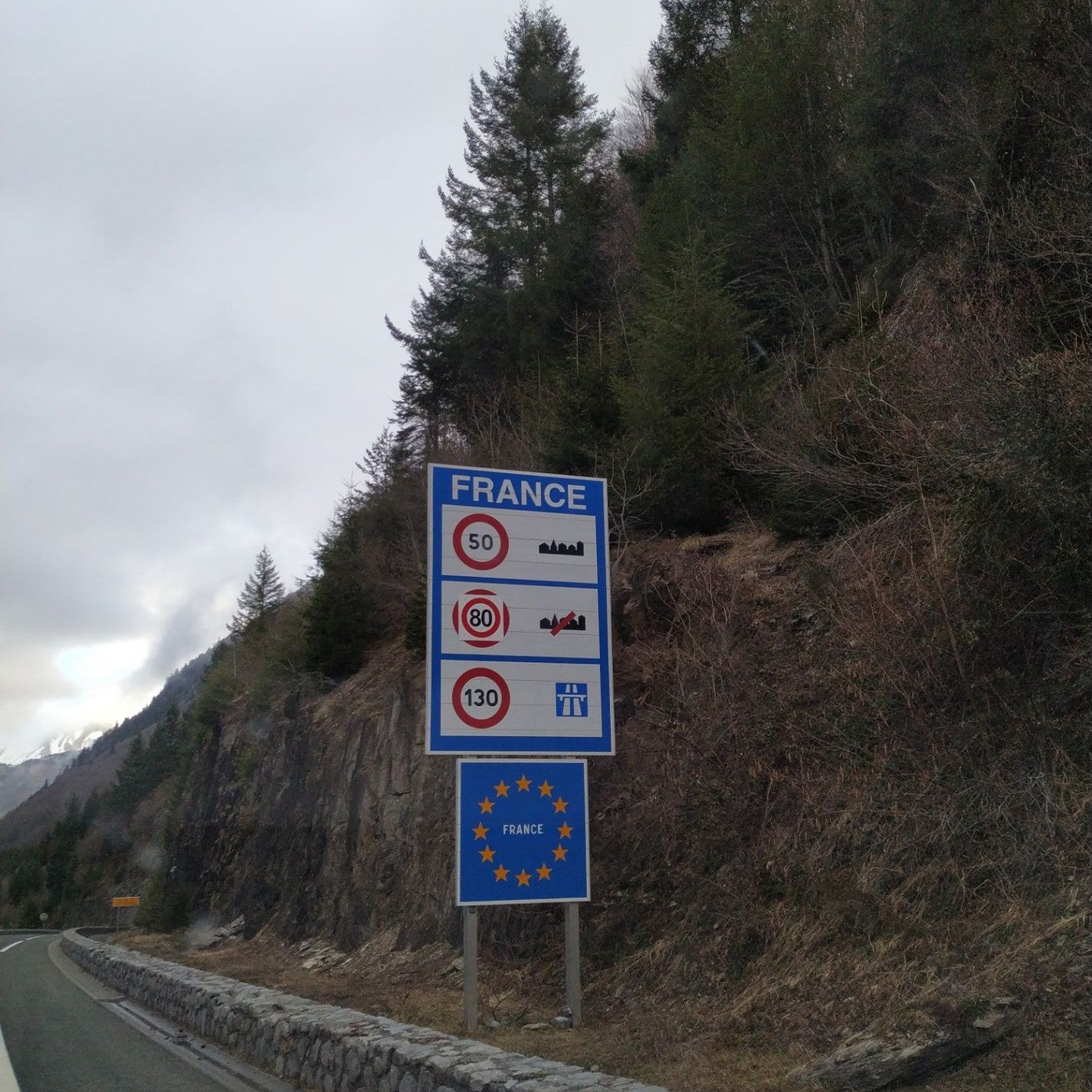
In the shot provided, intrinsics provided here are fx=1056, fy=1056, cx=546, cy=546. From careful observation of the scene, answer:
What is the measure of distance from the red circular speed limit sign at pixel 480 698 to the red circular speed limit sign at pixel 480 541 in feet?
3.58

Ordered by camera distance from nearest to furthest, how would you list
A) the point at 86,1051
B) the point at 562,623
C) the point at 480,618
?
1. the point at 480,618
2. the point at 562,623
3. the point at 86,1051

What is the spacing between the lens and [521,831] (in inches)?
388

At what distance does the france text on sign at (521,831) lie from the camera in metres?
9.60

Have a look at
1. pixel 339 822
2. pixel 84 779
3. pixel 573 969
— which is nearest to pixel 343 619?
pixel 339 822

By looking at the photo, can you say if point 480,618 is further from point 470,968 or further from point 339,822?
point 339,822

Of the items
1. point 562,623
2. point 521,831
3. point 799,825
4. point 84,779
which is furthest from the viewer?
point 84,779

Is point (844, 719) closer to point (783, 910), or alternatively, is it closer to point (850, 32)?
point (783, 910)

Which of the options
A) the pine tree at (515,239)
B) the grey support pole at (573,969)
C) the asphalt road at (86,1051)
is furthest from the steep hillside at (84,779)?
the grey support pole at (573,969)

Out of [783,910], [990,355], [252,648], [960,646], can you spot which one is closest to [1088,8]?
[990,355]

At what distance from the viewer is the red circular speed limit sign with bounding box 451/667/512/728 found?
9984 mm

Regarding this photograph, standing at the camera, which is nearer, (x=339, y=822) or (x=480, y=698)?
(x=480, y=698)

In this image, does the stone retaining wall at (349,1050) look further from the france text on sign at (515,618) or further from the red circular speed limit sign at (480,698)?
Result: the red circular speed limit sign at (480,698)

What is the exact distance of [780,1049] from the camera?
6.91 metres

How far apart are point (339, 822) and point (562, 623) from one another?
12400mm
